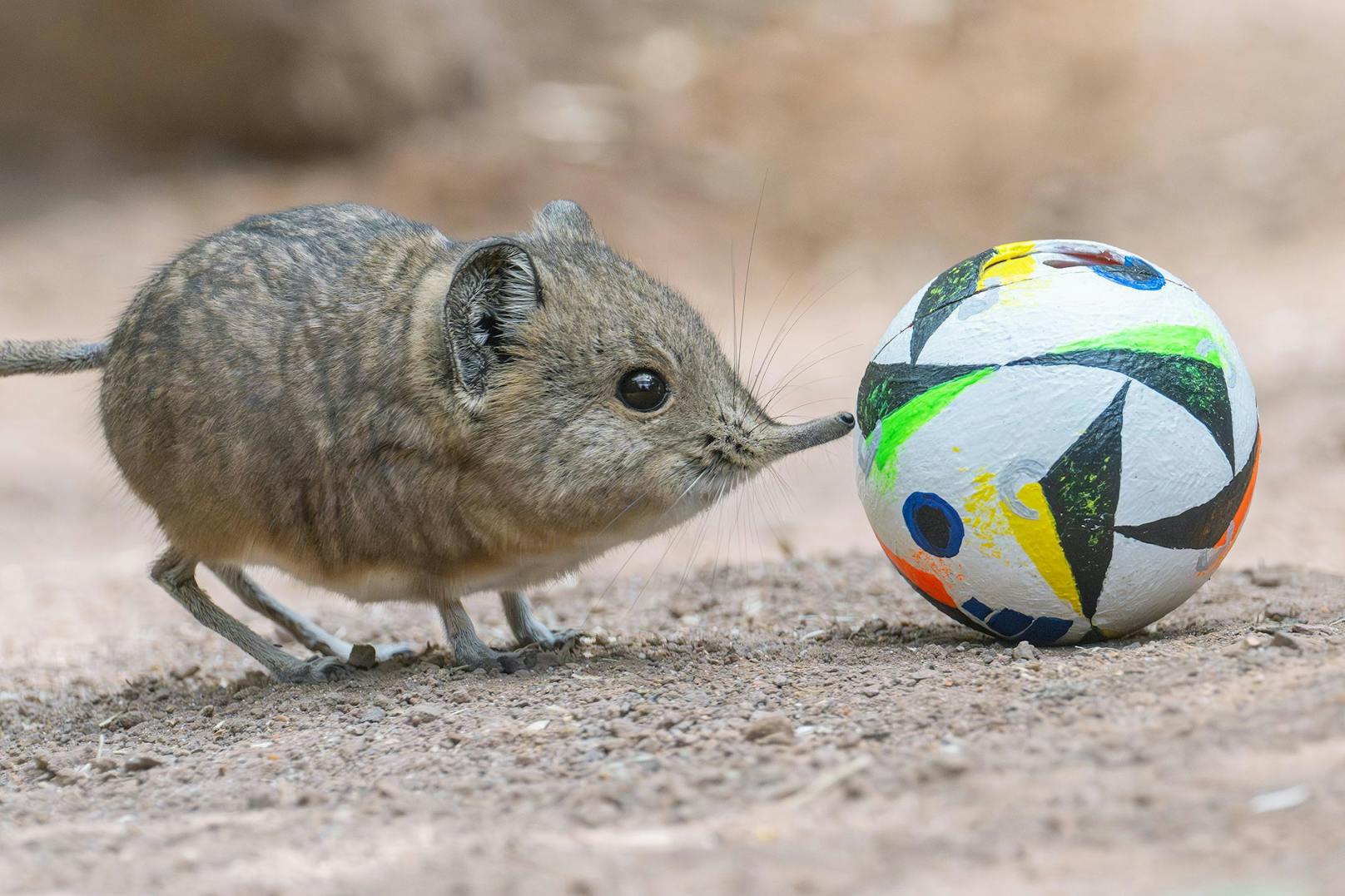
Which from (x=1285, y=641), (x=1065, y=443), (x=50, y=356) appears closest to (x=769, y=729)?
(x=1065, y=443)

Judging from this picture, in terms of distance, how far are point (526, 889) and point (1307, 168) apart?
656 inches

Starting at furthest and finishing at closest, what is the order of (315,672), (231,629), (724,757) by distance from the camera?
(231,629) → (315,672) → (724,757)

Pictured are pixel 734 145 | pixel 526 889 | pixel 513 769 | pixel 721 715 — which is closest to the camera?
pixel 526 889

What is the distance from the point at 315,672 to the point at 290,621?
823mm

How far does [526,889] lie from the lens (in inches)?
126

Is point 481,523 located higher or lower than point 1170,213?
lower

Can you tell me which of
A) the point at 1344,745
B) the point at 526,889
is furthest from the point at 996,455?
the point at 526,889

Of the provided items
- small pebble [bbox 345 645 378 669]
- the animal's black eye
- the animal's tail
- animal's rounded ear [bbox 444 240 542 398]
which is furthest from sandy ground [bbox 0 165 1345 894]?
animal's rounded ear [bbox 444 240 542 398]

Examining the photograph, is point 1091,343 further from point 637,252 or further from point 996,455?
point 637,252

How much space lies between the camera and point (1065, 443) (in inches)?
195

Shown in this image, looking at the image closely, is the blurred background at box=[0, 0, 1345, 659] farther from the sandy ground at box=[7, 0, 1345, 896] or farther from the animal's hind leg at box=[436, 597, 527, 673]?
the animal's hind leg at box=[436, 597, 527, 673]

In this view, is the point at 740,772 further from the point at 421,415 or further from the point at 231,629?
the point at 231,629

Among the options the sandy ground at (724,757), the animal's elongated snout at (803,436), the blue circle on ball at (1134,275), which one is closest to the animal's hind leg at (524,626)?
the sandy ground at (724,757)

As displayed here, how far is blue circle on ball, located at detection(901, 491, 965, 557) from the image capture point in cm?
513
